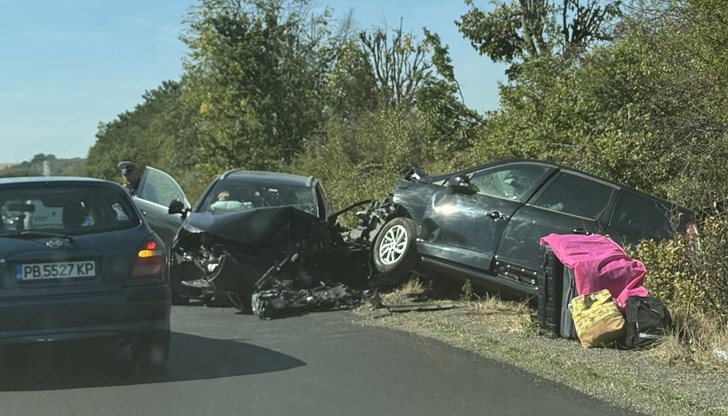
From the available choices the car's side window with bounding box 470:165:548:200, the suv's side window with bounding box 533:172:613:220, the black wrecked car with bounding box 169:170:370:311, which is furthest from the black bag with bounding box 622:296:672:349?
the black wrecked car with bounding box 169:170:370:311

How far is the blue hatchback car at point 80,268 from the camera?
652 cm

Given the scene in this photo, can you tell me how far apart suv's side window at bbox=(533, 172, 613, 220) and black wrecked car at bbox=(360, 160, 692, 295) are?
11 mm

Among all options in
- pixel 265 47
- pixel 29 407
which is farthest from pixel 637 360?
pixel 265 47

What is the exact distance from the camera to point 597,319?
7.94 m

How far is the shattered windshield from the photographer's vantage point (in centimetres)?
1210

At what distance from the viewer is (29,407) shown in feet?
19.7

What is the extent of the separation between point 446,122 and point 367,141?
155 inches

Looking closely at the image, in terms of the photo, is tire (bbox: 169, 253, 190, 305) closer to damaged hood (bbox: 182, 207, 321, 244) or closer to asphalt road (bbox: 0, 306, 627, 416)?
damaged hood (bbox: 182, 207, 321, 244)

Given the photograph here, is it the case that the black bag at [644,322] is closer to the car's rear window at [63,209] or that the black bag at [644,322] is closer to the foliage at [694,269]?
the foliage at [694,269]

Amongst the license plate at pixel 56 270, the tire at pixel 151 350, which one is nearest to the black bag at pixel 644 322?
the tire at pixel 151 350

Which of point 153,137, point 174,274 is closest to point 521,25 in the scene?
Result: point 174,274

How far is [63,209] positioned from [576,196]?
5653 millimetres

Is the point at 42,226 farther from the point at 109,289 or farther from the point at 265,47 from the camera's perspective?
the point at 265,47

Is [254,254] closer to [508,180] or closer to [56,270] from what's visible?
[508,180]
